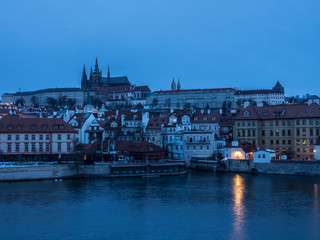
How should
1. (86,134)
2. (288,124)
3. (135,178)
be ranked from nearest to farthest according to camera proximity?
1. (135,178)
2. (288,124)
3. (86,134)

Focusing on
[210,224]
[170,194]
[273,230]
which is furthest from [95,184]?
[273,230]

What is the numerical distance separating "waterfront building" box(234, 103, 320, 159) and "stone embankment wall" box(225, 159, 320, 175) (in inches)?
253

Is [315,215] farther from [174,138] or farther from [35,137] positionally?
[35,137]

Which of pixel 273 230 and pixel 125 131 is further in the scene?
pixel 125 131

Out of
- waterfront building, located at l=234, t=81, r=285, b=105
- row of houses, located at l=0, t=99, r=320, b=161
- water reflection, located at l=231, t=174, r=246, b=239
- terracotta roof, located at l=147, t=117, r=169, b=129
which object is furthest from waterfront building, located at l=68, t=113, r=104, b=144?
waterfront building, located at l=234, t=81, r=285, b=105

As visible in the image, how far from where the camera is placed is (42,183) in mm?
47719

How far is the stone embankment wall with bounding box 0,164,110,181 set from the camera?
49.0m

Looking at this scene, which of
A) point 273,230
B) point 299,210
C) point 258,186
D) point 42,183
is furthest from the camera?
point 42,183

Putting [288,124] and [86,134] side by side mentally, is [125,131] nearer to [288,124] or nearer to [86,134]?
[86,134]

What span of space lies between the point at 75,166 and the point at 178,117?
22465 millimetres

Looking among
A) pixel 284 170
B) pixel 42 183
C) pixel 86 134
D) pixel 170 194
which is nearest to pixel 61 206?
pixel 170 194

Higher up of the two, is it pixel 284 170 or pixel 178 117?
pixel 178 117

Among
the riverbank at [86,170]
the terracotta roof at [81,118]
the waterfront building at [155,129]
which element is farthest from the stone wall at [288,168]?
the terracotta roof at [81,118]

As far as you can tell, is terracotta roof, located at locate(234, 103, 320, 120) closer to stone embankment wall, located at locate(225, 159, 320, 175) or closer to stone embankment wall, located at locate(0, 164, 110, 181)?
stone embankment wall, located at locate(225, 159, 320, 175)
